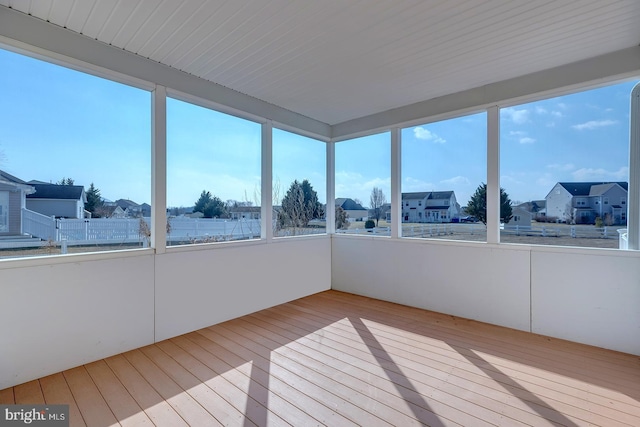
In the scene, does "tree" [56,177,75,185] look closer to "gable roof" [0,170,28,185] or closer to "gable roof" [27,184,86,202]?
"gable roof" [27,184,86,202]

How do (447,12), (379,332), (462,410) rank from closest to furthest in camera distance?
1. (462,410)
2. (447,12)
3. (379,332)

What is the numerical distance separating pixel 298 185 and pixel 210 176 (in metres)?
1.49

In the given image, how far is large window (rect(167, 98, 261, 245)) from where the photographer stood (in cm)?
316

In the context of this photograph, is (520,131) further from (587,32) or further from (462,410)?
(462,410)

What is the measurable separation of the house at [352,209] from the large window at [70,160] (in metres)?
2.96

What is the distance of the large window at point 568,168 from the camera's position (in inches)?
112

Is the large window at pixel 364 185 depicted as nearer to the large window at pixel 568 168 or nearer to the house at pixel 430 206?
the house at pixel 430 206

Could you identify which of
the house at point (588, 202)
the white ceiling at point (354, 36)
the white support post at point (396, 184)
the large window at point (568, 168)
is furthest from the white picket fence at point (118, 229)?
the house at point (588, 202)

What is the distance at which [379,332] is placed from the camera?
10.6 feet

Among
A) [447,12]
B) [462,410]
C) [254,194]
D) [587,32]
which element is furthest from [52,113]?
[587,32]

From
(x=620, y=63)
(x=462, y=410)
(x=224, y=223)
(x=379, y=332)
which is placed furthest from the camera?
(x=224, y=223)

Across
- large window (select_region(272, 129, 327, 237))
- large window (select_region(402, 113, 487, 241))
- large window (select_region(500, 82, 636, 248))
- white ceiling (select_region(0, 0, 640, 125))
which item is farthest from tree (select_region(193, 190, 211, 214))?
large window (select_region(500, 82, 636, 248))

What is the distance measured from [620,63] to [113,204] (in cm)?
491

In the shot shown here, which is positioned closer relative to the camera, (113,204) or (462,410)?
(462,410)
